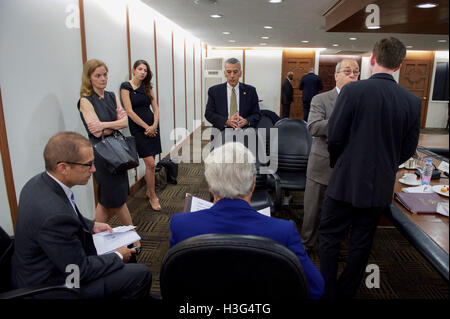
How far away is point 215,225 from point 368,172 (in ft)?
3.37

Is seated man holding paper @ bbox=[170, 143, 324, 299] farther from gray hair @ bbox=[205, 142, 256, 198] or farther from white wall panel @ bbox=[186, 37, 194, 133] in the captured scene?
white wall panel @ bbox=[186, 37, 194, 133]

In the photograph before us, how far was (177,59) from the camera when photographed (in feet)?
20.3

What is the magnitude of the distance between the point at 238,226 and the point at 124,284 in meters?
0.76

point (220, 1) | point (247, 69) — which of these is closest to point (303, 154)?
point (220, 1)

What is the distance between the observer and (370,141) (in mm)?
1601

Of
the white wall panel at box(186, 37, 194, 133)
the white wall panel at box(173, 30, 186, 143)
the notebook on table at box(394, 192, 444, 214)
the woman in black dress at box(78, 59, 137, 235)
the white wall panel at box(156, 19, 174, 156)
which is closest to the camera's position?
the notebook on table at box(394, 192, 444, 214)

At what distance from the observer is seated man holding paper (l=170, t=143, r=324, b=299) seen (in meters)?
0.97

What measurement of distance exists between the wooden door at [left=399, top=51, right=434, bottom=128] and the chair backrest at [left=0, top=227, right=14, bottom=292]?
11.2m

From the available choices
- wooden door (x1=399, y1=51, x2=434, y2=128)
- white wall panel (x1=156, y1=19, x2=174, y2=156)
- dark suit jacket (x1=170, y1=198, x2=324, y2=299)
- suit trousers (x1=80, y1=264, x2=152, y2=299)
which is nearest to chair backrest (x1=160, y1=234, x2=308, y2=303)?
dark suit jacket (x1=170, y1=198, x2=324, y2=299)

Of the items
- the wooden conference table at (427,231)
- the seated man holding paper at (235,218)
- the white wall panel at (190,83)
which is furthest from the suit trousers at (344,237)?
the white wall panel at (190,83)

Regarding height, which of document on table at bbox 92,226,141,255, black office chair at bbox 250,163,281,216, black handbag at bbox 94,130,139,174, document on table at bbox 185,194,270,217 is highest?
black handbag at bbox 94,130,139,174

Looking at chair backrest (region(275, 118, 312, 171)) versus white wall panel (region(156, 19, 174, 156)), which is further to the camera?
white wall panel (region(156, 19, 174, 156))

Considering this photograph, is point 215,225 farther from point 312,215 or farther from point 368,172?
point 312,215

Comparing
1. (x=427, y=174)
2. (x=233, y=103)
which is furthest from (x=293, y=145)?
(x=427, y=174)
